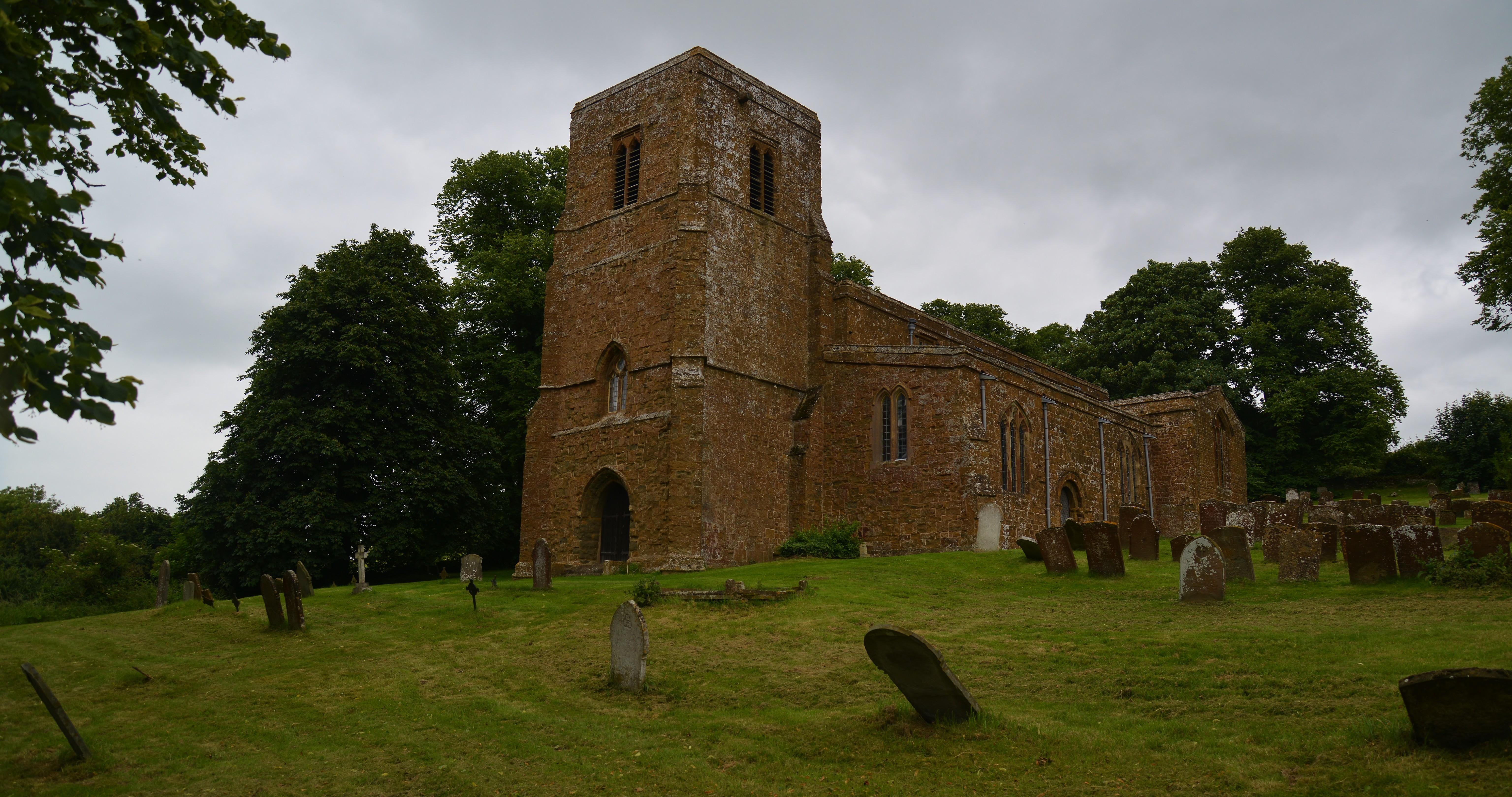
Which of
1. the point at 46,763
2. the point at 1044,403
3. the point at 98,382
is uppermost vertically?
the point at 1044,403

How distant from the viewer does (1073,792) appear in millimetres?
7367

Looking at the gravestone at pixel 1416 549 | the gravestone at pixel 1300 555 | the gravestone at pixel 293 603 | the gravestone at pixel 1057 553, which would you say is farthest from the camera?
the gravestone at pixel 1057 553

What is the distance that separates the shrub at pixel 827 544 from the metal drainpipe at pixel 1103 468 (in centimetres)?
999

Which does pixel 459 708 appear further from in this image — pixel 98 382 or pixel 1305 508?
pixel 1305 508

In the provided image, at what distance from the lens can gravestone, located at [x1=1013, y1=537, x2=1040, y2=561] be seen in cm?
1978

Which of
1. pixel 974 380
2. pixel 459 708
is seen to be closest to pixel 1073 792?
pixel 459 708

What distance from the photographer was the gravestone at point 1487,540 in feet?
43.1

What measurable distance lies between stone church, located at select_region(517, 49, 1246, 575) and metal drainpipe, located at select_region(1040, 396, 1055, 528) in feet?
0.23

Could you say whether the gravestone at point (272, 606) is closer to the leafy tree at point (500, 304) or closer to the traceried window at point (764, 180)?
the leafy tree at point (500, 304)

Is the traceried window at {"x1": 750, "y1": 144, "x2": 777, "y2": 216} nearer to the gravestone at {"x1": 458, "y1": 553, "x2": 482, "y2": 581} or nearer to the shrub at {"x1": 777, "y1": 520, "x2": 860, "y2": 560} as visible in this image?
the shrub at {"x1": 777, "y1": 520, "x2": 860, "y2": 560}

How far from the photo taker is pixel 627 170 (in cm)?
2777

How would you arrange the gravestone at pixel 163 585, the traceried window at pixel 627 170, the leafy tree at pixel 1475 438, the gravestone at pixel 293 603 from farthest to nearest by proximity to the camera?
the leafy tree at pixel 1475 438
the traceried window at pixel 627 170
the gravestone at pixel 163 585
the gravestone at pixel 293 603

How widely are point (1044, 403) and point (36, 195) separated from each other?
1050 inches

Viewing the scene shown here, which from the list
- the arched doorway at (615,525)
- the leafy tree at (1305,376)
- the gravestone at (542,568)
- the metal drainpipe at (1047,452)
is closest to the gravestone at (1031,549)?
the metal drainpipe at (1047,452)
